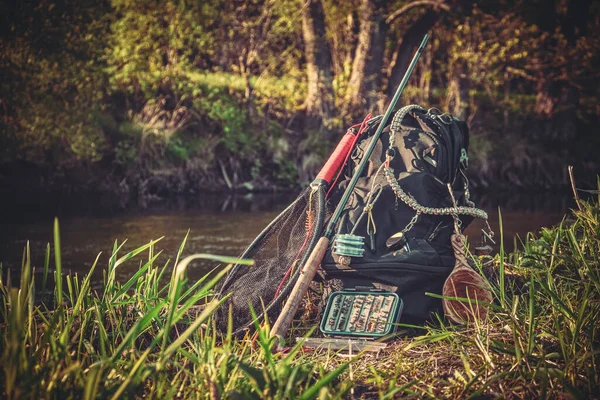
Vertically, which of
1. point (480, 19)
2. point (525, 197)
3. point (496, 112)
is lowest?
point (525, 197)

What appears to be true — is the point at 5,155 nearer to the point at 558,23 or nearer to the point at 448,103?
the point at 448,103

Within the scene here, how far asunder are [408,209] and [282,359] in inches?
48.1

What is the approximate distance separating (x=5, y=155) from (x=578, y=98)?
551 inches

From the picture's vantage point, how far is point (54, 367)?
1849 millimetres

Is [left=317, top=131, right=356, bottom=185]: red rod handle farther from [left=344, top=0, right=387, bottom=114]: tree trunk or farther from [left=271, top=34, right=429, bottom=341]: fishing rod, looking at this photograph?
[left=344, top=0, right=387, bottom=114]: tree trunk

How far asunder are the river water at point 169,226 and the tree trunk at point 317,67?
3293mm

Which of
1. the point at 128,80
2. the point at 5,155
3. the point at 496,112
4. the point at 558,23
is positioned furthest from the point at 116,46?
the point at 558,23

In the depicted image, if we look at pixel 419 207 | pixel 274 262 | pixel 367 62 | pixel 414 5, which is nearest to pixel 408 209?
pixel 419 207

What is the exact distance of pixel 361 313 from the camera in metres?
2.85

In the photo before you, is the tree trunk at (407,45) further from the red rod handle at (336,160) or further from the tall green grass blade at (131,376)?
the tall green grass blade at (131,376)

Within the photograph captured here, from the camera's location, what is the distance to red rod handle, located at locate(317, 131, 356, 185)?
3.25 m

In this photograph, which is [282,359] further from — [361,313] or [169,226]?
[169,226]

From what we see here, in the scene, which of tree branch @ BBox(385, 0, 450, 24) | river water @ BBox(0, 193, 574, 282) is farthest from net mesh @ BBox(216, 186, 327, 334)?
tree branch @ BBox(385, 0, 450, 24)

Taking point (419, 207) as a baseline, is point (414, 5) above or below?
above
